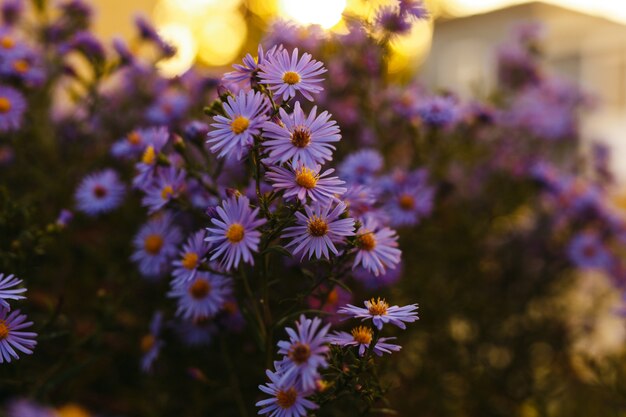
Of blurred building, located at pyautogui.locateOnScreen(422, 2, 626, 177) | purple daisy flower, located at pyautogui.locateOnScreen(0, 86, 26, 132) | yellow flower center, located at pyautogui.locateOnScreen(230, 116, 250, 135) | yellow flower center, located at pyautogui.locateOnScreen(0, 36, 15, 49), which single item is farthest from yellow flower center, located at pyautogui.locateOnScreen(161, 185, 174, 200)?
blurred building, located at pyautogui.locateOnScreen(422, 2, 626, 177)

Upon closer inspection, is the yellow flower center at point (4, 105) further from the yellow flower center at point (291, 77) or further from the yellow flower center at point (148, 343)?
the yellow flower center at point (291, 77)

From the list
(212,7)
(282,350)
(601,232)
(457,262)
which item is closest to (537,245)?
(601,232)

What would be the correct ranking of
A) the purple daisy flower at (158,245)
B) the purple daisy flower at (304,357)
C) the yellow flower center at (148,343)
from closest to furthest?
1. the purple daisy flower at (304,357)
2. the purple daisy flower at (158,245)
3. the yellow flower center at (148,343)

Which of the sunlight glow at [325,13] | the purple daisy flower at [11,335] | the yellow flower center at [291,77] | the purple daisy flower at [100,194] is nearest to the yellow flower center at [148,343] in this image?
the purple daisy flower at [100,194]

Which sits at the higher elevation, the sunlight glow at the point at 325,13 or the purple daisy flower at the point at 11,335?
the sunlight glow at the point at 325,13

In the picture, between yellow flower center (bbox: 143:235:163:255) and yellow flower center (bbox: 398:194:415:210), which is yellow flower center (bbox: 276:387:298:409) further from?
yellow flower center (bbox: 398:194:415:210)

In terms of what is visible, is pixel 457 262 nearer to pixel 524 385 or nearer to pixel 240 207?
pixel 524 385

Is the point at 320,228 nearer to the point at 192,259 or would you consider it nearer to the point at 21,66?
the point at 192,259
